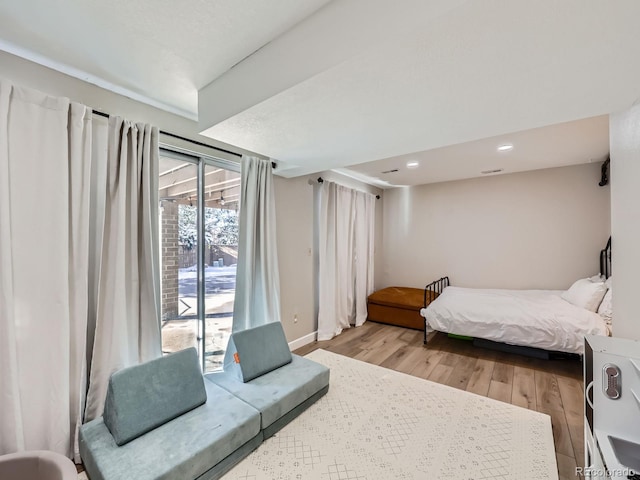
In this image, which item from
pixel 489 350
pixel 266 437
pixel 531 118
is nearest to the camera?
pixel 531 118

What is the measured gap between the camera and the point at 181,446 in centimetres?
144

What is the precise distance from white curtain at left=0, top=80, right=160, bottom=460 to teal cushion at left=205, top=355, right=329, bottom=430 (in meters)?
0.75

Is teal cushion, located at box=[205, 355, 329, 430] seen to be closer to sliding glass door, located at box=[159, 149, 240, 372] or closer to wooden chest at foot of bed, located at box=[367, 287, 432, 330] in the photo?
sliding glass door, located at box=[159, 149, 240, 372]

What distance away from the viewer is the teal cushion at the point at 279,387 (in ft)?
6.06

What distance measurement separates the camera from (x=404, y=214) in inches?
210

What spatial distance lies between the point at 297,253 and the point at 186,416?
2.13 metres

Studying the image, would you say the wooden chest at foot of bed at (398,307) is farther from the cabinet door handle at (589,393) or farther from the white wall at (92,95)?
the white wall at (92,95)

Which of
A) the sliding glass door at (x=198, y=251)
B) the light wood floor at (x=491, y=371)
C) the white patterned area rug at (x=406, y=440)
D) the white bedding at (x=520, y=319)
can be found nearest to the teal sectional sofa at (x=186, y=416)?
the white patterned area rug at (x=406, y=440)

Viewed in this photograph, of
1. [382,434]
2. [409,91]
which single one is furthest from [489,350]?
[409,91]

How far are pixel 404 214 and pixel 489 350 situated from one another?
280 centimetres

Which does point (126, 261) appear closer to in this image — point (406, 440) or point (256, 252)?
point (256, 252)

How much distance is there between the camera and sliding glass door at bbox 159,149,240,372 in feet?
7.64

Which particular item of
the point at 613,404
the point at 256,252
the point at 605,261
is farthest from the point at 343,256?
the point at 605,261

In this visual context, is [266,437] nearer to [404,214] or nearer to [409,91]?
[409,91]
